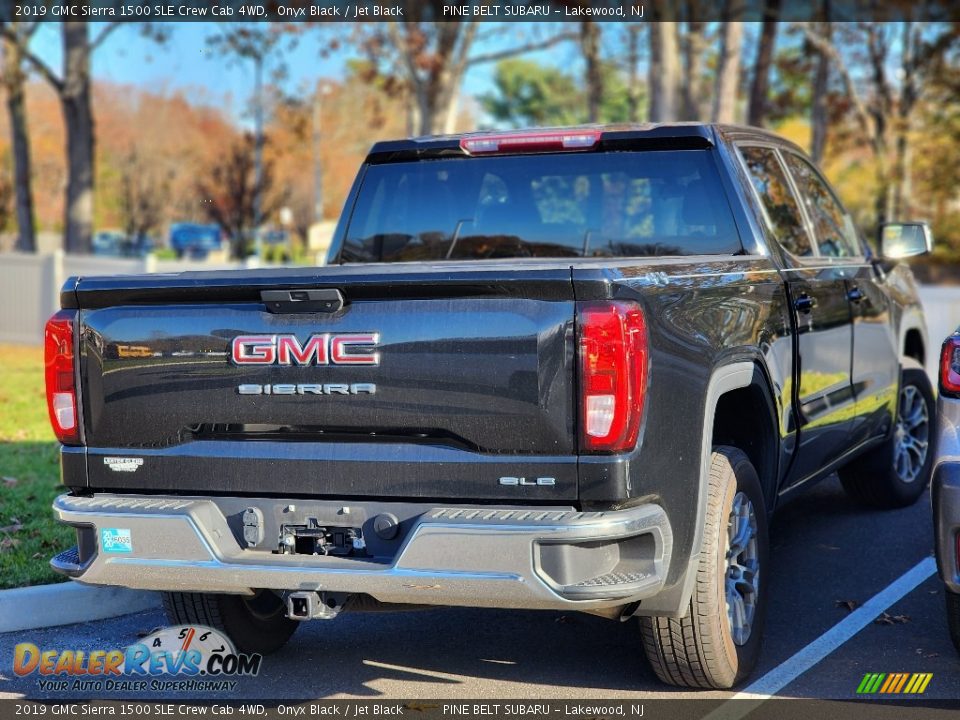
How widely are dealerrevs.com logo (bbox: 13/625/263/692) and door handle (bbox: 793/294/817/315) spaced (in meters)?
2.67

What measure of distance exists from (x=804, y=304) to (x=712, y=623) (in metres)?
1.72

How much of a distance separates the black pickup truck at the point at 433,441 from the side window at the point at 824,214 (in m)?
1.47

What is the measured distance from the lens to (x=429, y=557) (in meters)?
3.73

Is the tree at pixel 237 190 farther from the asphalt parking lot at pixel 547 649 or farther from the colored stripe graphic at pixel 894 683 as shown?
the colored stripe graphic at pixel 894 683

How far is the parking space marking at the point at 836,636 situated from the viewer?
4582 mm

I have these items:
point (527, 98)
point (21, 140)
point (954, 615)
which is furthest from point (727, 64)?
point (527, 98)

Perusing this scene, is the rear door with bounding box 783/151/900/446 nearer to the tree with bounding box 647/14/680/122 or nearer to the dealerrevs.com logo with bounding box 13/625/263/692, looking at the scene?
the dealerrevs.com logo with bounding box 13/625/263/692

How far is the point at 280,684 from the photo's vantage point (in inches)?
186

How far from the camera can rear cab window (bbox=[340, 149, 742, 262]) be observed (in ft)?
17.9

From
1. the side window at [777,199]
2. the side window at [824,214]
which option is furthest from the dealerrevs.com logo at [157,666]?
the side window at [824,214]

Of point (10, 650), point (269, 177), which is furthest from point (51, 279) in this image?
point (269, 177)

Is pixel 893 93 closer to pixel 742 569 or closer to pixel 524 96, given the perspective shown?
pixel 742 569

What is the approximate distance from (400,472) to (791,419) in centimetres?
204

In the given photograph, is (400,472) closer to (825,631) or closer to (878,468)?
(825,631)
